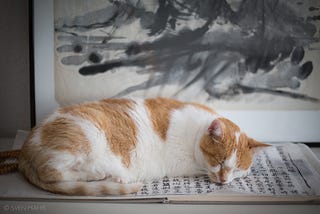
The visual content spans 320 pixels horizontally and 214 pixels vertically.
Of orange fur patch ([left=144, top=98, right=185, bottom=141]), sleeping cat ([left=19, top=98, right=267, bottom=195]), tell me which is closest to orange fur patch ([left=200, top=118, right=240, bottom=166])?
sleeping cat ([left=19, top=98, right=267, bottom=195])

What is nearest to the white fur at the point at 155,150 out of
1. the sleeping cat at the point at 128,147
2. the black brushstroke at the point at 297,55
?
the sleeping cat at the point at 128,147

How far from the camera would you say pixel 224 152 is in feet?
4.91

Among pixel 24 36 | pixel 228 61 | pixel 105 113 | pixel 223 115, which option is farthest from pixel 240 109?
pixel 24 36

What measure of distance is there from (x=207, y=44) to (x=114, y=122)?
18.7 inches

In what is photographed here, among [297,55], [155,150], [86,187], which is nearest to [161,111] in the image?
[155,150]

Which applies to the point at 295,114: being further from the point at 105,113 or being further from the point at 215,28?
the point at 105,113

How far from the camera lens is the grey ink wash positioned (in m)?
1.69

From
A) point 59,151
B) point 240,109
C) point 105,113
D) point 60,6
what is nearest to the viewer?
point 59,151

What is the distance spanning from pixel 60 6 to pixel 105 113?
1.46 ft

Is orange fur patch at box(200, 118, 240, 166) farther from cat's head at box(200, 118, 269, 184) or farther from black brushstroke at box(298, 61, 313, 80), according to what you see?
black brushstroke at box(298, 61, 313, 80)

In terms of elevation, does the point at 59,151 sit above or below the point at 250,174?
above

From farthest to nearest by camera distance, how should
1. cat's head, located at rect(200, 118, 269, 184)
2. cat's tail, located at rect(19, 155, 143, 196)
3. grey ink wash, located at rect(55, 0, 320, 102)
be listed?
1. grey ink wash, located at rect(55, 0, 320, 102)
2. cat's head, located at rect(200, 118, 269, 184)
3. cat's tail, located at rect(19, 155, 143, 196)

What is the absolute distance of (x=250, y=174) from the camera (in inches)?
62.5

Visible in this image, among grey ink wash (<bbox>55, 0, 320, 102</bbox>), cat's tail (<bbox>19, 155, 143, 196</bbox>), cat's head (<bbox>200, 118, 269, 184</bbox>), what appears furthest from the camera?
grey ink wash (<bbox>55, 0, 320, 102</bbox>)
